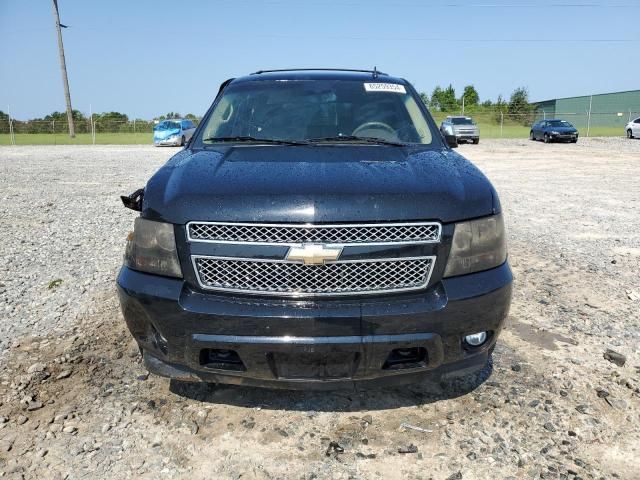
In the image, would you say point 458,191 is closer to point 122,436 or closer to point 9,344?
point 122,436

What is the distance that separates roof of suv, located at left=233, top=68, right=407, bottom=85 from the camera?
154 inches

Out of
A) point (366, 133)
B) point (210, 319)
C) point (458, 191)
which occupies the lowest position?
point (210, 319)

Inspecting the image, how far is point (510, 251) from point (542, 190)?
5.56 meters

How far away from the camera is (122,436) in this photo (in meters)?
2.46

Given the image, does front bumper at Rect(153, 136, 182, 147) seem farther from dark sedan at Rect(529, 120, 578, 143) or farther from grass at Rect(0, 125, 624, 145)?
dark sedan at Rect(529, 120, 578, 143)

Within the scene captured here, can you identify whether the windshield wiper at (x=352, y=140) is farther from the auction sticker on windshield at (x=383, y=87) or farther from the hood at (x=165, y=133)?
the hood at (x=165, y=133)

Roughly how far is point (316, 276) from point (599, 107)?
5719 centimetres

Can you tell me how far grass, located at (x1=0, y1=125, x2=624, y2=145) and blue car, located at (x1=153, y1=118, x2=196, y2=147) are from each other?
21.0ft

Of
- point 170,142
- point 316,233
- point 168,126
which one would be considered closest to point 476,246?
point 316,233

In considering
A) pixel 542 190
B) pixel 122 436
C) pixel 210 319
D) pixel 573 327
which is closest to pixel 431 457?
pixel 210 319

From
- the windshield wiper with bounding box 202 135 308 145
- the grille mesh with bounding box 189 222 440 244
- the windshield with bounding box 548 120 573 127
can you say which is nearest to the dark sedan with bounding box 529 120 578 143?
the windshield with bounding box 548 120 573 127

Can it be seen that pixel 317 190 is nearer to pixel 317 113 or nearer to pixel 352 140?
pixel 352 140

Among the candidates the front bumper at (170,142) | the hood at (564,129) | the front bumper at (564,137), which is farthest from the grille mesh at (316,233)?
the hood at (564,129)

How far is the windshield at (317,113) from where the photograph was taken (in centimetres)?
339
